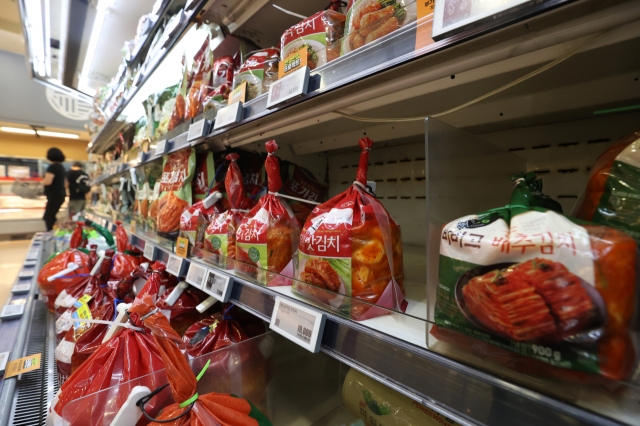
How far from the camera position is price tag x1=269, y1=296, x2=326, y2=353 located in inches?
21.6

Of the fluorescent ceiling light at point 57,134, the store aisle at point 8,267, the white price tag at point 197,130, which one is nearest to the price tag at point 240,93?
the white price tag at point 197,130

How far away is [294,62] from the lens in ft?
2.48

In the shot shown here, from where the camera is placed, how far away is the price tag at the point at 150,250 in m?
1.38

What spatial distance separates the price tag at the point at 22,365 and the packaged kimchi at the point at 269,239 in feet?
3.26

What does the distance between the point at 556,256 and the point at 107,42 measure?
14.6 ft

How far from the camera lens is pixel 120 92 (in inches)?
112

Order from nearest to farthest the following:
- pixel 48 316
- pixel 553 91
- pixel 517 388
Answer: pixel 517 388, pixel 553 91, pixel 48 316

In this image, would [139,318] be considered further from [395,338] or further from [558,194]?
[558,194]

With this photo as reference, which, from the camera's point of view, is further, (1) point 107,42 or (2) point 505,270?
(1) point 107,42

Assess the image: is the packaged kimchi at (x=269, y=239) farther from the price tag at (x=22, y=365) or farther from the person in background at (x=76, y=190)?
the person in background at (x=76, y=190)

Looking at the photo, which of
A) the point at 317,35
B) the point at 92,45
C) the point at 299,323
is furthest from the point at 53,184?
the point at 299,323

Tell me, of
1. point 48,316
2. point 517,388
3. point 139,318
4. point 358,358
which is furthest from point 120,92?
point 517,388

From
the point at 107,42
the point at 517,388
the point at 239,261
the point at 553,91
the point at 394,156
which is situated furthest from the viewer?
the point at 107,42

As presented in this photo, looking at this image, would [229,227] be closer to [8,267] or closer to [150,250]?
[150,250]
